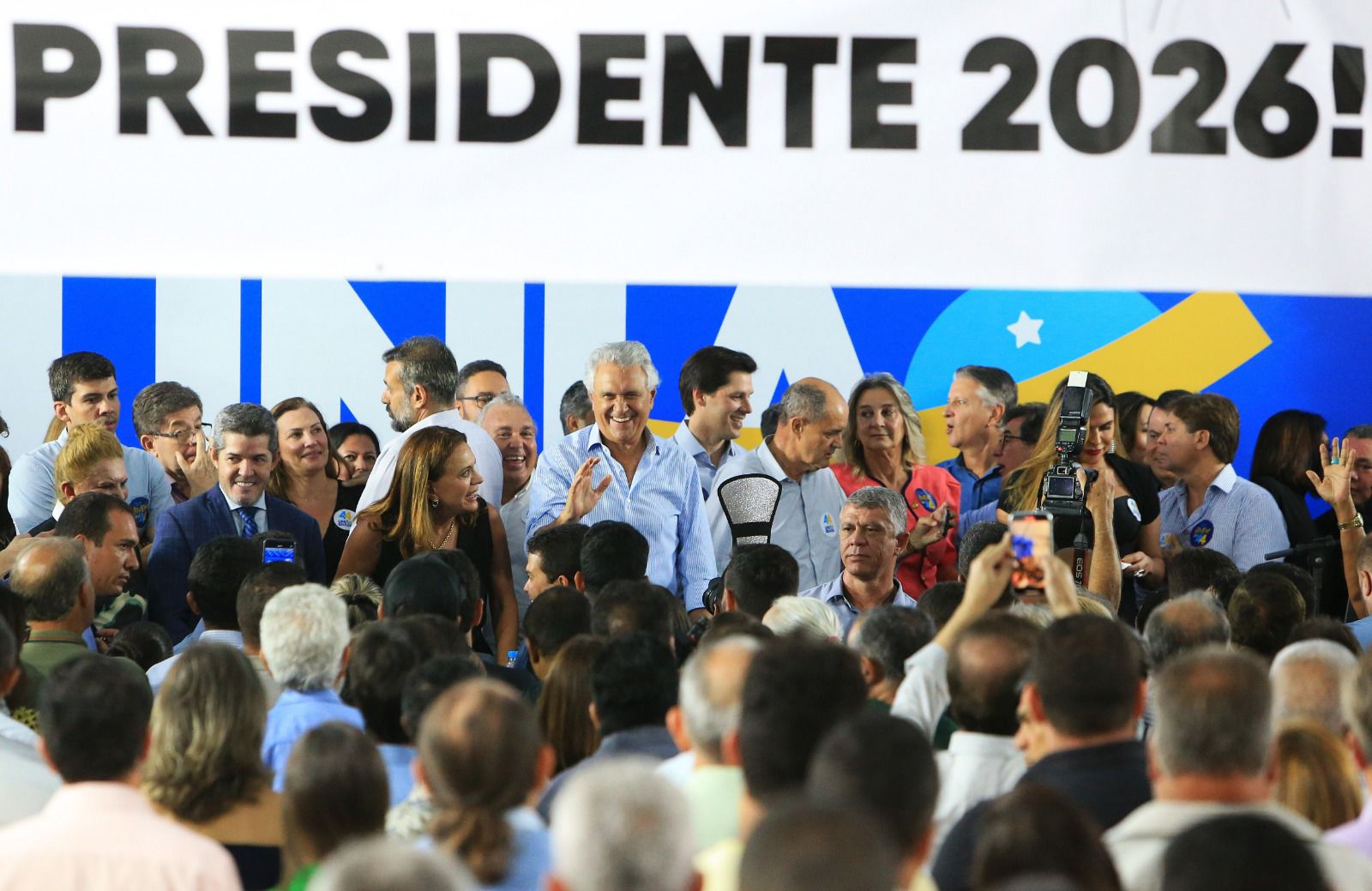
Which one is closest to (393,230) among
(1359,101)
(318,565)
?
(318,565)

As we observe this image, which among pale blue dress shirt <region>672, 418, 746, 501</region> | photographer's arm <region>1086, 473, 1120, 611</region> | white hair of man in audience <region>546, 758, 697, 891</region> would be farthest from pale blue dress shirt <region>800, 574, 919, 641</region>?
white hair of man in audience <region>546, 758, 697, 891</region>

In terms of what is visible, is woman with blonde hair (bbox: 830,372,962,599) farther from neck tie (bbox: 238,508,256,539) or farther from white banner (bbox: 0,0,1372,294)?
neck tie (bbox: 238,508,256,539)

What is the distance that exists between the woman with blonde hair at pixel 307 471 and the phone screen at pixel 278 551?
3.94 ft

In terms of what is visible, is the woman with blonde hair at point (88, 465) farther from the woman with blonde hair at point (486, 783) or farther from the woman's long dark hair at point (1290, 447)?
the woman's long dark hair at point (1290, 447)

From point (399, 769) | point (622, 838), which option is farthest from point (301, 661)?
point (622, 838)

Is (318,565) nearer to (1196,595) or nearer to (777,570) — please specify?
(777,570)

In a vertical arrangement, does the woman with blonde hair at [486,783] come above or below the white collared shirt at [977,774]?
above

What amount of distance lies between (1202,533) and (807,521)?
1.46 meters

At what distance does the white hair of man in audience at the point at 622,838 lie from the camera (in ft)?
6.28

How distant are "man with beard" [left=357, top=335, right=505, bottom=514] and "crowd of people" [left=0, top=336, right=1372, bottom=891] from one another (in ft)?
0.07

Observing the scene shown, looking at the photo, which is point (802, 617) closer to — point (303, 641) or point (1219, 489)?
point (303, 641)

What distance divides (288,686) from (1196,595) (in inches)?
84.3

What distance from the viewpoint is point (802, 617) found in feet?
14.4

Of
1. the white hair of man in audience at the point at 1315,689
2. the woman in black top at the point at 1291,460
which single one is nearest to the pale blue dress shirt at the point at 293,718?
the white hair of man in audience at the point at 1315,689
